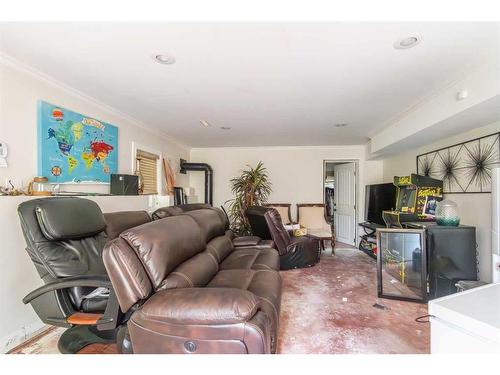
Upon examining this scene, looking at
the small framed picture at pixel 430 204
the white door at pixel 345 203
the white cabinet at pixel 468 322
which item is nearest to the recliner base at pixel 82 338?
the white cabinet at pixel 468 322

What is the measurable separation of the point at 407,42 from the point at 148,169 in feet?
11.9

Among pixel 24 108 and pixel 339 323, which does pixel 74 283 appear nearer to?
pixel 24 108

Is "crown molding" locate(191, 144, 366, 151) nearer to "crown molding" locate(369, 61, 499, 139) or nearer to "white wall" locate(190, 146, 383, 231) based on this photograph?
"white wall" locate(190, 146, 383, 231)

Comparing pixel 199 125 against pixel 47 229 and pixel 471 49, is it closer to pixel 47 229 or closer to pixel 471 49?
pixel 47 229

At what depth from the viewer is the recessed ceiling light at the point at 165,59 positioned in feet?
6.03

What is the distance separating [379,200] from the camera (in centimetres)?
444

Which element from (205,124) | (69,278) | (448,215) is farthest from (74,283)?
(448,215)

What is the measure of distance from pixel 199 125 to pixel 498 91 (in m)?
3.31

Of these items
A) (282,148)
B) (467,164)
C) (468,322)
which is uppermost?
(282,148)

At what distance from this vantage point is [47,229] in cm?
154

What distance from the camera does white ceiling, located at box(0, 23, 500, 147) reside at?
154cm

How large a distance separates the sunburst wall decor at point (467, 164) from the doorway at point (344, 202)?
1.98 meters

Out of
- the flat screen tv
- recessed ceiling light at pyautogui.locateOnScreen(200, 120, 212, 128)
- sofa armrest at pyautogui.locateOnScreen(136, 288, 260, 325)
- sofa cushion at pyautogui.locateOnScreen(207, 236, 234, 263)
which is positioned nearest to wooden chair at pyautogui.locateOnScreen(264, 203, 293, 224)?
the flat screen tv

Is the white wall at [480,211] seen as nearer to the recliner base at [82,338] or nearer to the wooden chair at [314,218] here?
the wooden chair at [314,218]
